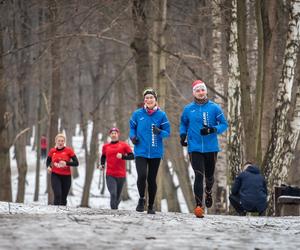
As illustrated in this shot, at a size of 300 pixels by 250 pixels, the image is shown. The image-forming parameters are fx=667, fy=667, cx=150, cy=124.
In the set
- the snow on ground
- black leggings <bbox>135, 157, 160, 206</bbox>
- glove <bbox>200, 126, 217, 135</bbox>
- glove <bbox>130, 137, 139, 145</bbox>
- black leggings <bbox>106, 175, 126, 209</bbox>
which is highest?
glove <bbox>200, 126, 217, 135</bbox>

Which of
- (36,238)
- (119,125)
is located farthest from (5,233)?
(119,125)

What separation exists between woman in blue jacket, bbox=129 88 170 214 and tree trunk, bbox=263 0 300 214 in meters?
3.54

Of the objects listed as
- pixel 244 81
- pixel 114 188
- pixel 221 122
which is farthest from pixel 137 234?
pixel 244 81

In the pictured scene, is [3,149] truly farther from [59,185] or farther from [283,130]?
[283,130]

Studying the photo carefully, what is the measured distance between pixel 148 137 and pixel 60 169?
352 centimetres

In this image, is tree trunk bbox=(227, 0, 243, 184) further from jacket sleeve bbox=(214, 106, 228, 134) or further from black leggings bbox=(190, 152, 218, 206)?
jacket sleeve bbox=(214, 106, 228, 134)

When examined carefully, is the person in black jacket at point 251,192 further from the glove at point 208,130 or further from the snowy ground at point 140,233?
the snowy ground at point 140,233

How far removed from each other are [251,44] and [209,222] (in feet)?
48.0

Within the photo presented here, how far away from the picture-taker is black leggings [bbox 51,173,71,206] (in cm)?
1215

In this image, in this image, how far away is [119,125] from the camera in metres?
29.3

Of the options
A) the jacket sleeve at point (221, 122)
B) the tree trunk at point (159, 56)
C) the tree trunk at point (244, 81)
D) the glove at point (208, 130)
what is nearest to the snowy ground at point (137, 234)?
the glove at point (208, 130)

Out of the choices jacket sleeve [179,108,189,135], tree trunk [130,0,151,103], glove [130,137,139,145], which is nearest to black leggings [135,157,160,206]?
glove [130,137,139,145]

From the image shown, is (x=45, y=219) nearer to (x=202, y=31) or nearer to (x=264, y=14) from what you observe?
(x=264, y=14)

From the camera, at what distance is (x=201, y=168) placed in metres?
8.80
